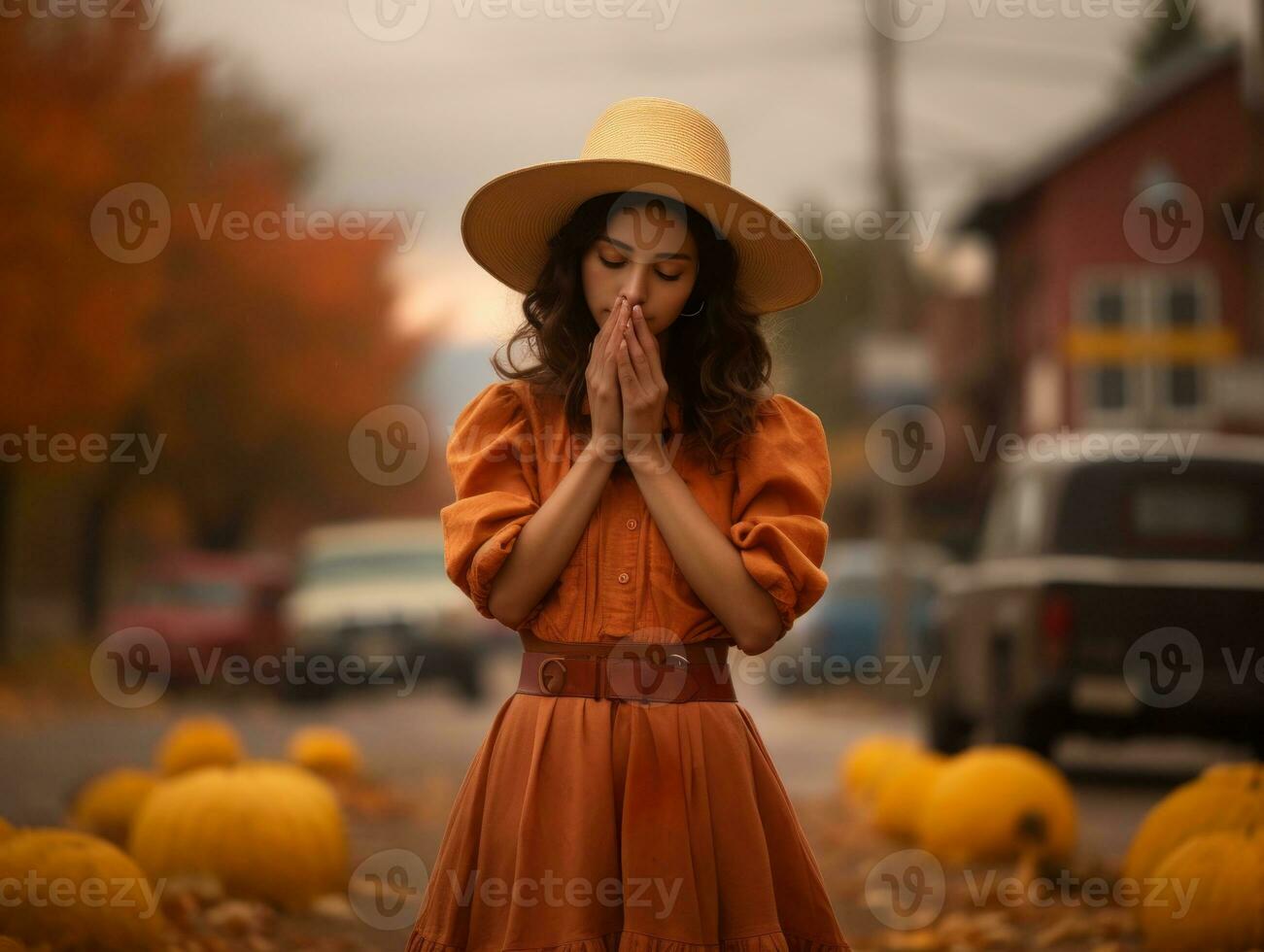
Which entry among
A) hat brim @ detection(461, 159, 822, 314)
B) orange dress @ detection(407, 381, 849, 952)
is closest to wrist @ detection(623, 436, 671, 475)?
orange dress @ detection(407, 381, 849, 952)

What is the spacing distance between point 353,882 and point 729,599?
170 inches

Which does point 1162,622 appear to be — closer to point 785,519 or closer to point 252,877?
point 252,877

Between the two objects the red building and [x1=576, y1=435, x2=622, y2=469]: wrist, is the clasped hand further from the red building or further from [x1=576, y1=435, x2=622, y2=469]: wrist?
the red building

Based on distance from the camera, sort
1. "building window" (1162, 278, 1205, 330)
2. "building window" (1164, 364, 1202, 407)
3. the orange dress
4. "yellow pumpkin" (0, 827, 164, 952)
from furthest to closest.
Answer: "building window" (1164, 364, 1202, 407) → "building window" (1162, 278, 1205, 330) → "yellow pumpkin" (0, 827, 164, 952) → the orange dress

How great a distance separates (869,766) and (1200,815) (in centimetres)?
453

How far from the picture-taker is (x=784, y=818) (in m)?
3.38

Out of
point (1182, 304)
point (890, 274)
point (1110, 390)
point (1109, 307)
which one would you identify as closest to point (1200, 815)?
point (890, 274)

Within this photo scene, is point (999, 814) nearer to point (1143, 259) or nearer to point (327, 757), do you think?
point (327, 757)

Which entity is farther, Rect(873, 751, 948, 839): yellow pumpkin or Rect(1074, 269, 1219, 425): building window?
Rect(1074, 269, 1219, 425): building window

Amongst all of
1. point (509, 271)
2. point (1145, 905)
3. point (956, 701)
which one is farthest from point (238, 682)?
point (509, 271)

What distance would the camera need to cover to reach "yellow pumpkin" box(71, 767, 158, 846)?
25.3 ft

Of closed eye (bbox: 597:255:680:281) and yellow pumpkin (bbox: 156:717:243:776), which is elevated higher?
closed eye (bbox: 597:255:680:281)

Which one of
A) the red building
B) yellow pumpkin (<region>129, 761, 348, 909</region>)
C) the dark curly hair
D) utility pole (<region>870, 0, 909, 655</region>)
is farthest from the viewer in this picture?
the red building

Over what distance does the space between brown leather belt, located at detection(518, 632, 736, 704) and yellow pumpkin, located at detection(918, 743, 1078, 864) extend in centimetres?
491
